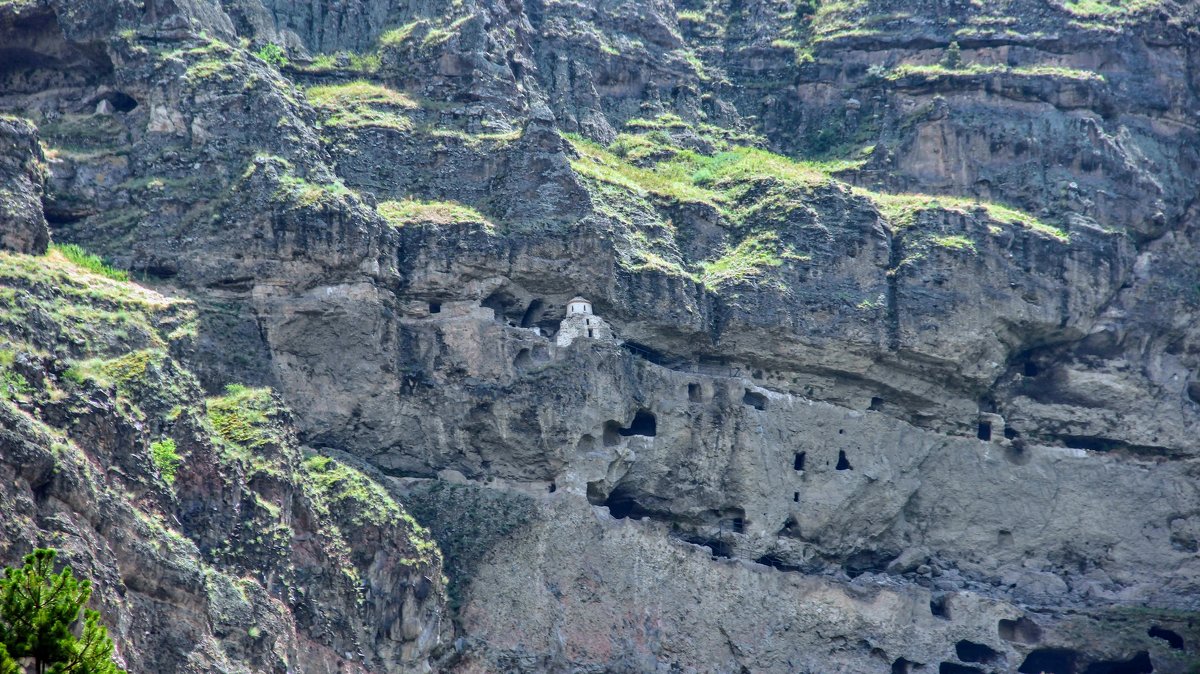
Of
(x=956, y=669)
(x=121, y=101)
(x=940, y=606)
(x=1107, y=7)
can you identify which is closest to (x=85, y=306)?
(x=121, y=101)

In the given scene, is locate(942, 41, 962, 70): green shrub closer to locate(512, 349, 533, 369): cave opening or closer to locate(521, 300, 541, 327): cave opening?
locate(521, 300, 541, 327): cave opening

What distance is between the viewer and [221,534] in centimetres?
4072

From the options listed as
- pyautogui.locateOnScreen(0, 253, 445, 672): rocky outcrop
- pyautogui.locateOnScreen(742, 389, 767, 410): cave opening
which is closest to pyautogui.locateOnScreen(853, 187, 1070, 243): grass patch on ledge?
pyautogui.locateOnScreen(742, 389, 767, 410): cave opening

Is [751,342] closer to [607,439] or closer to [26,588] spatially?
[607,439]

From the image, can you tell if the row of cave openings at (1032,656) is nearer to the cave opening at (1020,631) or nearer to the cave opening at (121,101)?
the cave opening at (1020,631)

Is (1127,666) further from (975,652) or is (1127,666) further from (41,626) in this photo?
(41,626)

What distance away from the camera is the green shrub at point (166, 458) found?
40.3 metres

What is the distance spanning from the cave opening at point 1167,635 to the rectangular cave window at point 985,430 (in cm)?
729

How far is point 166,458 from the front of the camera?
40.6 meters

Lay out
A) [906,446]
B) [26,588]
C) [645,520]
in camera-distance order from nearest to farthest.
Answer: [26,588] < [645,520] < [906,446]

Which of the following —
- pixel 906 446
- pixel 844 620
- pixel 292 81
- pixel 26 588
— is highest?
pixel 292 81

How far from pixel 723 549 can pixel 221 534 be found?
15787mm

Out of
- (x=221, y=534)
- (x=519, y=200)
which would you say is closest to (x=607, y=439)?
(x=519, y=200)

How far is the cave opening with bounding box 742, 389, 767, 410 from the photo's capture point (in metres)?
51.4
